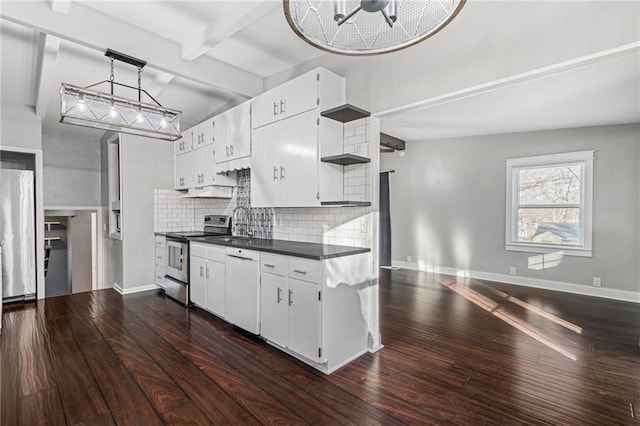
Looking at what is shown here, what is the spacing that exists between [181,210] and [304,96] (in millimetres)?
3373

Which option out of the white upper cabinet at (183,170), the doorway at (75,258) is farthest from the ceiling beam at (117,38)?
the doorway at (75,258)

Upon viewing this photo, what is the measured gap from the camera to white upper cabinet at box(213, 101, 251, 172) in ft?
11.9

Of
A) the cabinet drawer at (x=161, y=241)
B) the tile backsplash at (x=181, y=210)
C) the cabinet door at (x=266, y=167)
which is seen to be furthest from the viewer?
the tile backsplash at (x=181, y=210)

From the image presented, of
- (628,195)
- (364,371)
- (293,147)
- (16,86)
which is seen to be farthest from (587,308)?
(16,86)

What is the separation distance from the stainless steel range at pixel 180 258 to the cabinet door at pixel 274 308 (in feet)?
5.46

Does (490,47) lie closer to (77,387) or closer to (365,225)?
(365,225)

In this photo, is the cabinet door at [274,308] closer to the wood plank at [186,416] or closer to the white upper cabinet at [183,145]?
the wood plank at [186,416]

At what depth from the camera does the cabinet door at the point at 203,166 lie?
429cm

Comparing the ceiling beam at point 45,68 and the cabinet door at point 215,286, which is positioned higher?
the ceiling beam at point 45,68

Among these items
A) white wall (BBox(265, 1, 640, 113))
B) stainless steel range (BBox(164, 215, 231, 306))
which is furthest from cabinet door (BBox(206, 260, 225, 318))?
white wall (BBox(265, 1, 640, 113))

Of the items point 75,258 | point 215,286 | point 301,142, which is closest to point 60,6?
point 301,142

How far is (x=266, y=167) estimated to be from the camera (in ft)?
11.0

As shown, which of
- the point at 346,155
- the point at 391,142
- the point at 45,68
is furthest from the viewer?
the point at 391,142

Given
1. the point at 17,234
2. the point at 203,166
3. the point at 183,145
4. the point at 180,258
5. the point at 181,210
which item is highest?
the point at 183,145
